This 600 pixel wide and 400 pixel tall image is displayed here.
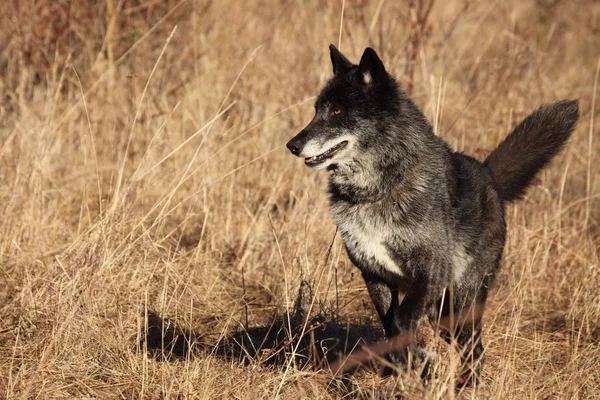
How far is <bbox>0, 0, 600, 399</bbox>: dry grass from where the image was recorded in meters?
4.27

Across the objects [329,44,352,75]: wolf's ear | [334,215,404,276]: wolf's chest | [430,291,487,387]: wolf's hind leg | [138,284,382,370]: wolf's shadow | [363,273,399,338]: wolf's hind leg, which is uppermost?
[329,44,352,75]: wolf's ear

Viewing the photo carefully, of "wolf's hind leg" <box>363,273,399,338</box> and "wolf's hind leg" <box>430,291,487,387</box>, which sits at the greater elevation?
"wolf's hind leg" <box>363,273,399,338</box>

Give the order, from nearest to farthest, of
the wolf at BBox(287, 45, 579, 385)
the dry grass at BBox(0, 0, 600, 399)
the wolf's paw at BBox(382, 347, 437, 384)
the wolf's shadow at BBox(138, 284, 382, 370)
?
the wolf's paw at BBox(382, 347, 437, 384) → the wolf at BBox(287, 45, 579, 385) → the dry grass at BBox(0, 0, 600, 399) → the wolf's shadow at BBox(138, 284, 382, 370)

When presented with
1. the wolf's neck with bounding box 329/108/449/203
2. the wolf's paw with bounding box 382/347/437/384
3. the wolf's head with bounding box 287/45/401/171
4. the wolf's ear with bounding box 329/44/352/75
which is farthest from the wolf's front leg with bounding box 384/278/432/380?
the wolf's ear with bounding box 329/44/352/75

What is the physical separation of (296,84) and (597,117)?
3445 millimetres

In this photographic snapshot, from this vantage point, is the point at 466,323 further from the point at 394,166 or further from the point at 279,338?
the point at 279,338

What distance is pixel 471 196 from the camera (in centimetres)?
446

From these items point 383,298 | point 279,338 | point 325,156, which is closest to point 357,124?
point 325,156

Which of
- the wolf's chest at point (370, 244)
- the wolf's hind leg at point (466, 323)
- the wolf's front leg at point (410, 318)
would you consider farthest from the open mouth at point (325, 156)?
the wolf's hind leg at point (466, 323)

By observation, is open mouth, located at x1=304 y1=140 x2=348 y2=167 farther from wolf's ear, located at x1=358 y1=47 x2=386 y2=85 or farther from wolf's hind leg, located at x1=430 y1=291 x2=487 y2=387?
wolf's hind leg, located at x1=430 y1=291 x2=487 y2=387

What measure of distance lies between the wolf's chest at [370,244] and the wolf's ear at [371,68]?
0.80 metres

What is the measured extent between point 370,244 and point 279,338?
43.8 inches

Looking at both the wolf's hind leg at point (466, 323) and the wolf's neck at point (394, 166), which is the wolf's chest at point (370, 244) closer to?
the wolf's neck at point (394, 166)

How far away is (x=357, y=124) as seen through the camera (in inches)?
174
